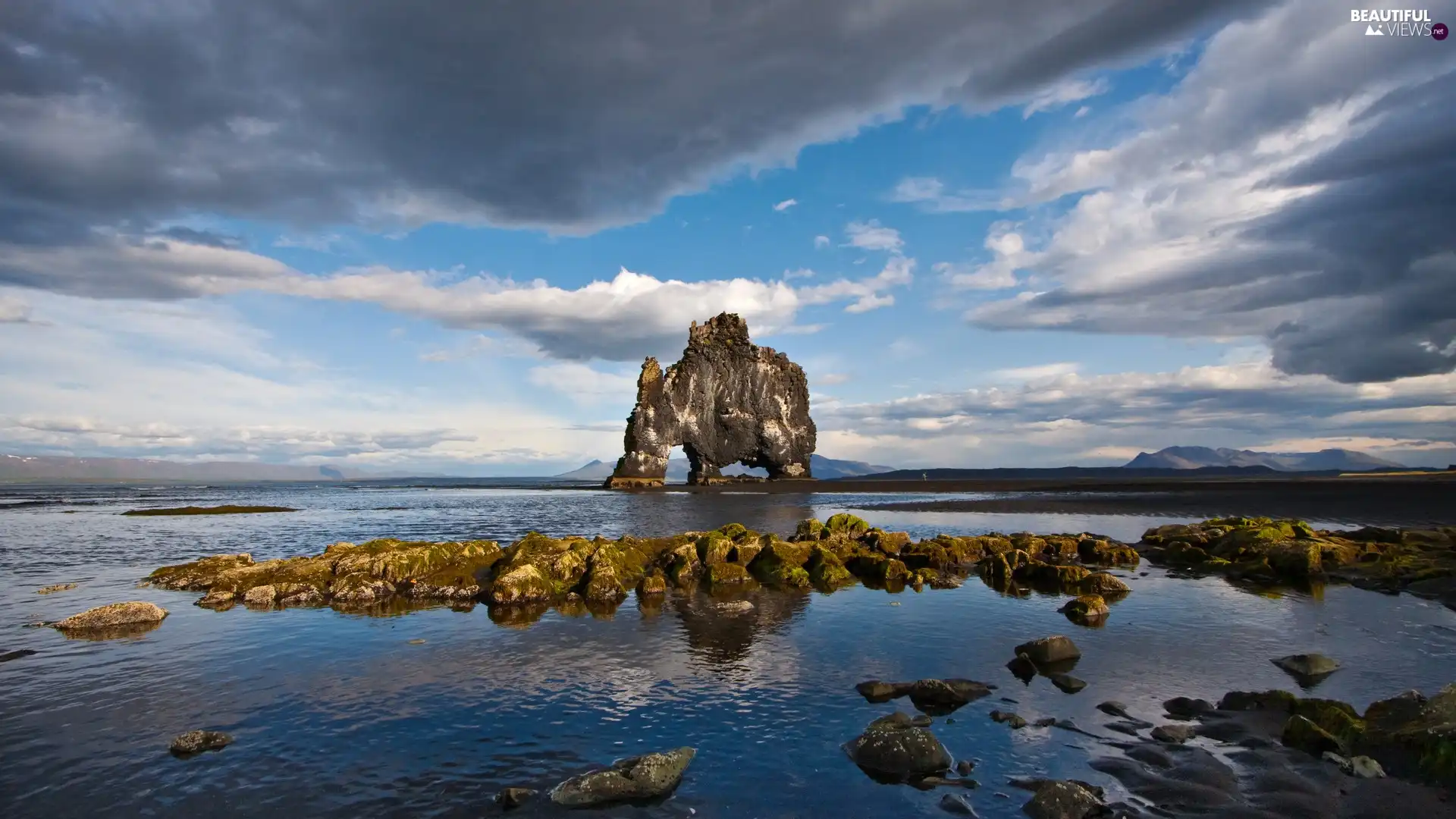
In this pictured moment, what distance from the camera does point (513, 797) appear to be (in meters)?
9.59

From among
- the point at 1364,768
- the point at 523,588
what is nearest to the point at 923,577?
the point at 523,588

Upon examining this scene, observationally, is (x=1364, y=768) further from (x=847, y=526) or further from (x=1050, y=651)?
(x=847, y=526)

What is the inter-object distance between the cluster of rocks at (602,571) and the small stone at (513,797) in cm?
1223

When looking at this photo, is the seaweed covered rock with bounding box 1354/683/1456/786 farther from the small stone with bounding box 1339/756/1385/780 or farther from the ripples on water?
the ripples on water

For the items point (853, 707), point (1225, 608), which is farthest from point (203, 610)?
point (1225, 608)

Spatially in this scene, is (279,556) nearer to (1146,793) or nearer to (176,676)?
(176,676)

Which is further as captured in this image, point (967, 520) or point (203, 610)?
point (967, 520)

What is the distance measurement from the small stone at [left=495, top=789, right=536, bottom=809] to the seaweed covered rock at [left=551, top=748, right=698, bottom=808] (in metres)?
0.38

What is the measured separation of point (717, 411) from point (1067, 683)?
454ft

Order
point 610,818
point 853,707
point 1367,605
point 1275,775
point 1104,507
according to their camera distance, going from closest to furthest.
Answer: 1. point 610,818
2. point 1275,775
3. point 853,707
4. point 1367,605
5. point 1104,507

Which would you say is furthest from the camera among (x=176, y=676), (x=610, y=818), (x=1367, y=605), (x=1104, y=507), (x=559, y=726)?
(x=1104, y=507)

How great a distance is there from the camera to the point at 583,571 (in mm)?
26453

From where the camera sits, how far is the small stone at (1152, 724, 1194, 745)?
11.4 m

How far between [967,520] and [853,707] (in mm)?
46257
